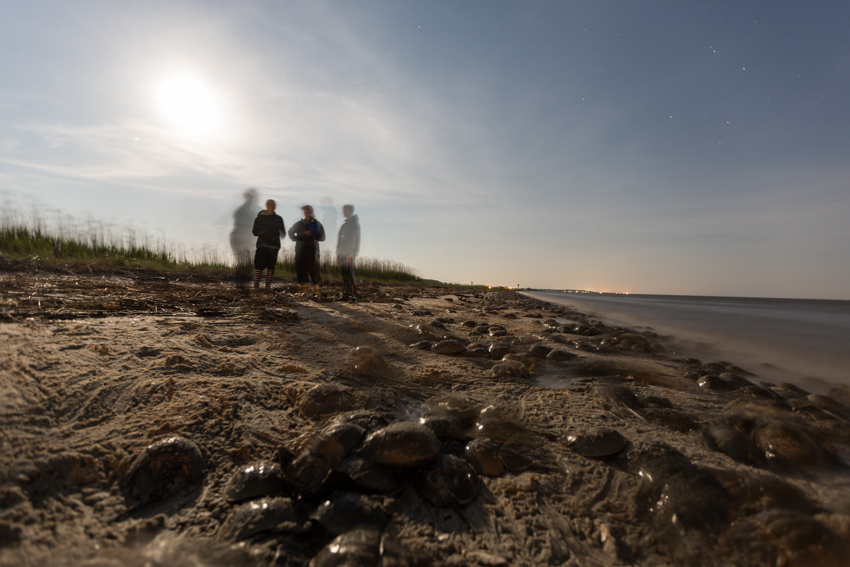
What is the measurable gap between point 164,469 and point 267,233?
19.2 feet

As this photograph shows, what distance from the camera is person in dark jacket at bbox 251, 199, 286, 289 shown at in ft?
21.1

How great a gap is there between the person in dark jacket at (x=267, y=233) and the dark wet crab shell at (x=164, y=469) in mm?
5721

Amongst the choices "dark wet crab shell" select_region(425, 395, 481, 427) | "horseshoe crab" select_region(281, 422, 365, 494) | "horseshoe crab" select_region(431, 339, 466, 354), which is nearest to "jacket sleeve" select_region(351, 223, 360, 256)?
"horseshoe crab" select_region(431, 339, 466, 354)

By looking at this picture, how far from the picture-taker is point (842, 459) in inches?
64.3

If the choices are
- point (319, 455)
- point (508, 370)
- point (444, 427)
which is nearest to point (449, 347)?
point (508, 370)

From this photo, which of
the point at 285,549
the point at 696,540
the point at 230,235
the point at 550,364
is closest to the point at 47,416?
the point at 285,549

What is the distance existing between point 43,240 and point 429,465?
11032 millimetres

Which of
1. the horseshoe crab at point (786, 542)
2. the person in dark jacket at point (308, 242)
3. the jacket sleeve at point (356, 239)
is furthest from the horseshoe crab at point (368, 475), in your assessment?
the jacket sleeve at point (356, 239)

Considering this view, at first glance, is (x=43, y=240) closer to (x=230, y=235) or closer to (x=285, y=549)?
(x=230, y=235)

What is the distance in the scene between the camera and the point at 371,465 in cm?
131

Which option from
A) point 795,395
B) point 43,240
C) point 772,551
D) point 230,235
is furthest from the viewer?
point 43,240

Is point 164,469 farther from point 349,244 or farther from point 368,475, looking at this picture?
point 349,244

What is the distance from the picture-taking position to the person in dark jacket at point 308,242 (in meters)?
6.57

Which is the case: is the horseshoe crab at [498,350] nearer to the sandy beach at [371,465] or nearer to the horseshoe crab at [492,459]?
the sandy beach at [371,465]
